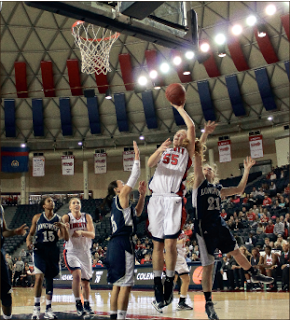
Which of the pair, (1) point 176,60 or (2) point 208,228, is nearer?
(2) point 208,228

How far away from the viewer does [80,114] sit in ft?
82.5

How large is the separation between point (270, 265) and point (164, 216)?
6.38 m

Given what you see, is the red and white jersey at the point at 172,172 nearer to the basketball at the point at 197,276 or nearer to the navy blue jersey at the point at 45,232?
the navy blue jersey at the point at 45,232

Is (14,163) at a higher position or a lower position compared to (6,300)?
higher

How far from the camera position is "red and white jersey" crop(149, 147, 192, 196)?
534 cm

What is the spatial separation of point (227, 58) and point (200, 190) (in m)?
17.4

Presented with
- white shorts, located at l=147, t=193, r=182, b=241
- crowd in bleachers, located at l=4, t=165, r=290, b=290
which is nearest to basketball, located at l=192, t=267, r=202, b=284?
crowd in bleachers, located at l=4, t=165, r=290, b=290

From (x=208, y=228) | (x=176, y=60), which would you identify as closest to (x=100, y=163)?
(x=176, y=60)

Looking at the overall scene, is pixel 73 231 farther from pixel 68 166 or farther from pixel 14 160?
pixel 14 160

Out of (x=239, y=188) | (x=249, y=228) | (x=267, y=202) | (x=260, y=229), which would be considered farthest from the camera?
(x=267, y=202)

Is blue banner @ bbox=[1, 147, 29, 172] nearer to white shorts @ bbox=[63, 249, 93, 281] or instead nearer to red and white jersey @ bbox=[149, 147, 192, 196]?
white shorts @ bbox=[63, 249, 93, 281]

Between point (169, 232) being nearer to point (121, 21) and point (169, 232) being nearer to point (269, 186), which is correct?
point (121, 21)

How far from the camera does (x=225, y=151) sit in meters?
22.8

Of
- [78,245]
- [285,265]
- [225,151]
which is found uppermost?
[225,151]
